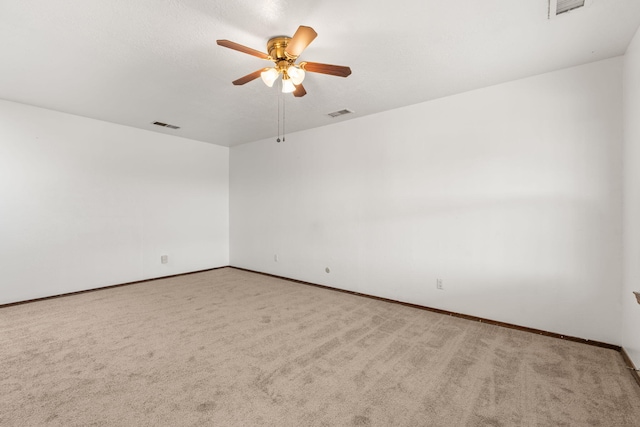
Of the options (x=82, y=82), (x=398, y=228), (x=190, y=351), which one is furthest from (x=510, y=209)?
(x=82, y=82)

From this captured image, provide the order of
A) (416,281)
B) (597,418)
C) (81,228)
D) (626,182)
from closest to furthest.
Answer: (597,418), (626,182), (416,281), (81,228)

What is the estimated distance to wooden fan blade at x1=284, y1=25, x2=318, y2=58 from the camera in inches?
72.7

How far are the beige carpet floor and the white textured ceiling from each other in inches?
102

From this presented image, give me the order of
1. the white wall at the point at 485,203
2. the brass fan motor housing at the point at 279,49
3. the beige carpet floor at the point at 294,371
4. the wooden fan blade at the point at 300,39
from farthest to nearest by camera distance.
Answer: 1. the white wall at the point at 485,203
2. the brass fan motor housing at the point at 279,49
3. the wooden fan blade at the point at 300,39
4. the beige carpet floor at the point at 294,371

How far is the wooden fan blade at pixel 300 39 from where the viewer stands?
1.85 meters

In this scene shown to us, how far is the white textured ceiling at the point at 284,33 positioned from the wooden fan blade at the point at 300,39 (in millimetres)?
211

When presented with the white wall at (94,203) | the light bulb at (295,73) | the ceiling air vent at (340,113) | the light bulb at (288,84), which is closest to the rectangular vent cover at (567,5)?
the light bulb at (295,73)

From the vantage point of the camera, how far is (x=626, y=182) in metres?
2.42

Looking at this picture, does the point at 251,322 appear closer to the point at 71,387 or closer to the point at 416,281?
the point at 71,387

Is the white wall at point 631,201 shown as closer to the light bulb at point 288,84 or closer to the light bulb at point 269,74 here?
the light bulb at point 288,84

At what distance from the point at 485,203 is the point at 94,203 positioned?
217 inches

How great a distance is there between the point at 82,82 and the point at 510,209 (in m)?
4.85

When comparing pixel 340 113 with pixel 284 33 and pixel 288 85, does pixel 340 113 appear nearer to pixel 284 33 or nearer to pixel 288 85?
pixel 288 85

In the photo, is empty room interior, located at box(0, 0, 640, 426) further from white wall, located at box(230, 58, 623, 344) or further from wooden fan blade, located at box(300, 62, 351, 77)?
wooden fan blade, located at box(300, 62, 351, 77)
